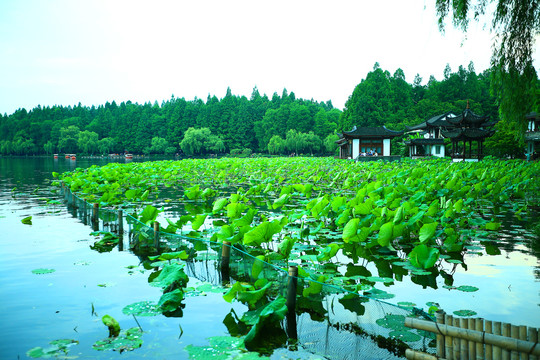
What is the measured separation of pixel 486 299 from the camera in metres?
4.62

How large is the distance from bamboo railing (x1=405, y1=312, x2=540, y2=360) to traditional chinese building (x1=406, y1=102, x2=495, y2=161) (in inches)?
1169

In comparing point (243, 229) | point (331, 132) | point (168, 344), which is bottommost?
point (168, 344)

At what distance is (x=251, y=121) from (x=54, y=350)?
74.9 m

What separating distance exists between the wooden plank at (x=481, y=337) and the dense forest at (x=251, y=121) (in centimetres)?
4632

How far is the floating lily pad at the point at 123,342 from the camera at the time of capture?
3479 millimetres

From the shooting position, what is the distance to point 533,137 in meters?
28.8

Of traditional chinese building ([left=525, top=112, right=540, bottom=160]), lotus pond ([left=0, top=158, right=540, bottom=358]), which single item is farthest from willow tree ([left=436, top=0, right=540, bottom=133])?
traditional chinese building ([left=525, top=112, right=540, bottom=160])

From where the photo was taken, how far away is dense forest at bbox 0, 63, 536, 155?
56.4 meters

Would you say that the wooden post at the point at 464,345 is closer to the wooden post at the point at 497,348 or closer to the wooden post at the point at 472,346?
the wooden post at the point at 472,346

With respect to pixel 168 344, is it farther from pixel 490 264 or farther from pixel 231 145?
pixel 231 145

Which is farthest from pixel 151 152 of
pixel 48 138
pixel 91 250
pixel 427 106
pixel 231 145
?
pixel 91 250

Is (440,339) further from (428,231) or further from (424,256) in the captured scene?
(428,231)

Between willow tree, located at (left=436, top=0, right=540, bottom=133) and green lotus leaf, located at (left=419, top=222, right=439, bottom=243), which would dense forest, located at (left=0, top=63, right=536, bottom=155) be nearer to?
willow tree, located at (left=436, top=0, right=540, bottom=133)

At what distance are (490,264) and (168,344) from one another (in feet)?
15.4
